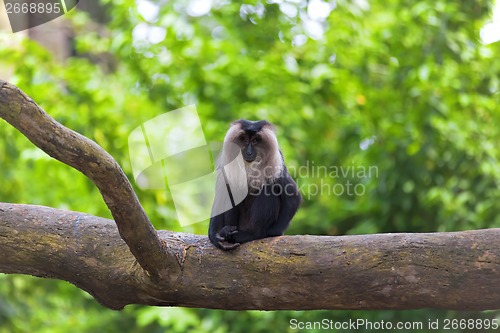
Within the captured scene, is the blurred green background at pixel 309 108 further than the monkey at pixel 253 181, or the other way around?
the blurred green background at pixel 309 108

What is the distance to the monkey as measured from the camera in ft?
16.1

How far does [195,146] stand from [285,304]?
3085 millimetres

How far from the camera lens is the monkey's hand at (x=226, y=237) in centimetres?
425

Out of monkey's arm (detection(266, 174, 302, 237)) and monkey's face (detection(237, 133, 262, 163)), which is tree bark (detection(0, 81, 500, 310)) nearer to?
monkey's arm (detection(266, 174, 302, 237))

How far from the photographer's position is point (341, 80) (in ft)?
24.1

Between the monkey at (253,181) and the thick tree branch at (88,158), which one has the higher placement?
the thick tree branch at (88,158)

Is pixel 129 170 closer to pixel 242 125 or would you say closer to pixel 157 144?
pixel 157 144

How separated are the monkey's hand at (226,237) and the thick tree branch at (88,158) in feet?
1.64

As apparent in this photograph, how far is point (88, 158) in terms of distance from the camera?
338 cm

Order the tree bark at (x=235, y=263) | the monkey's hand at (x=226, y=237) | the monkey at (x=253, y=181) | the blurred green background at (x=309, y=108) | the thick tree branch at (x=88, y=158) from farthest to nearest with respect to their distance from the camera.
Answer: the blurred green background at (x=309, y=108) → the monkey at (x=253, y=181) → the monkey's hand at (x=226, y=237) → the tree bark at (x=235, y=263) → the thick tree branch at (x=88, y=158)

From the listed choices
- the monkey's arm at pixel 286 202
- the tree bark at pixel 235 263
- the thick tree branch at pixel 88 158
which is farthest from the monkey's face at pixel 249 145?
the thick tree branch at pixel 88 158

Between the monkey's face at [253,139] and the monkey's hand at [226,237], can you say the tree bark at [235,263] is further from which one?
the monkey's face at [253,139]

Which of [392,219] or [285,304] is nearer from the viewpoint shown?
[285,304]

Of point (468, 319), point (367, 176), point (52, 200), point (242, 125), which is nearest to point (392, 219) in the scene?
point (367, 176)
